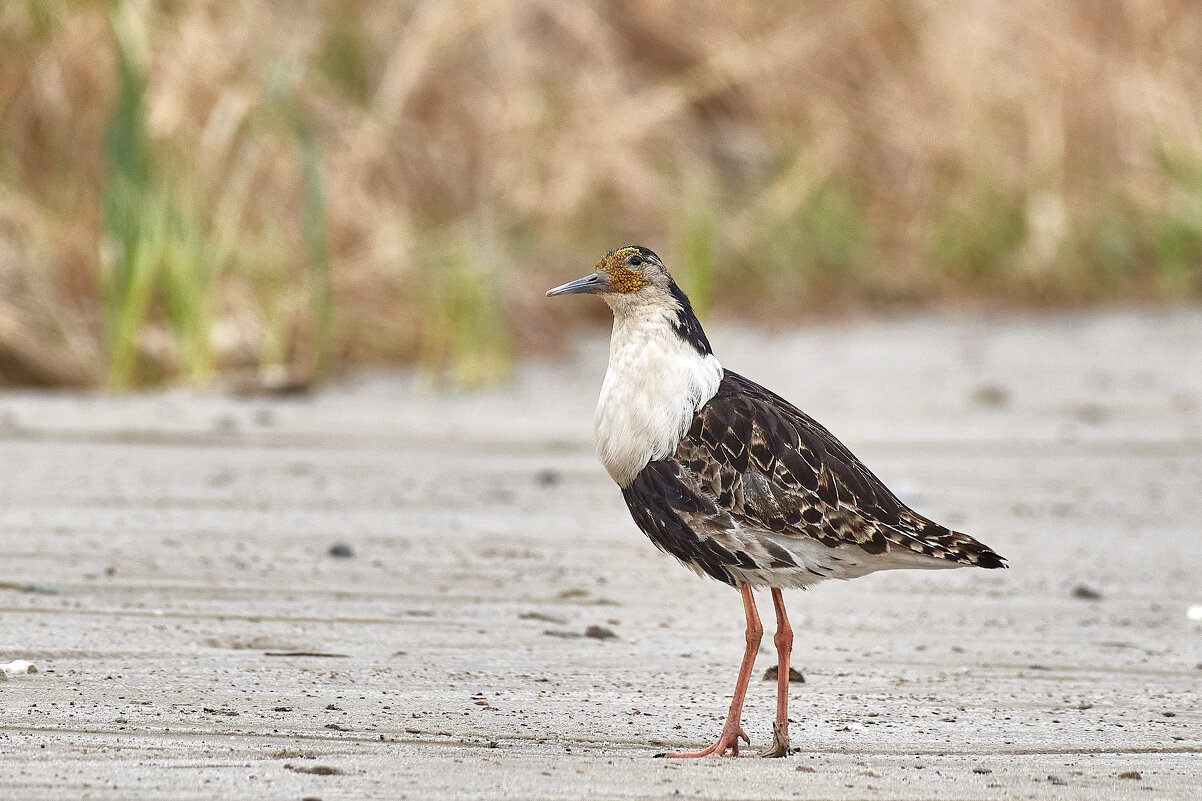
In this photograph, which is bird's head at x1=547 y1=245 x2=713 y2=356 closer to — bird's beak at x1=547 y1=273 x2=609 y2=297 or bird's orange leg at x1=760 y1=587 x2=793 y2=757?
bird's beak at x1=547 y1=273 x2=609 y2=297

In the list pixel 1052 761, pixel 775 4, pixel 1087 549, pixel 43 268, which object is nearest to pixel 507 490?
pixel 1087 549

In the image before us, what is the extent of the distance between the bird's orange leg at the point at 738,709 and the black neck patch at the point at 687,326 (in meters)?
0.58

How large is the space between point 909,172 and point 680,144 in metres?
2.18

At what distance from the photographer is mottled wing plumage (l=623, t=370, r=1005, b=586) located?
374 centimetres

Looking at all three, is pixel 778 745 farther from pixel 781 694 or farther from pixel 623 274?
pixel 623 274

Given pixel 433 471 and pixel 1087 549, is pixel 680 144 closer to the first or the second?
pixel 433 471

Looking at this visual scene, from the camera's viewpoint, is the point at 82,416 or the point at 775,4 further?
the point at 775,4

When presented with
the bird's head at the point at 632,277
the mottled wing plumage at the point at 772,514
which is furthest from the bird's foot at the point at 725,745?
the bird's head at the point at 632,277

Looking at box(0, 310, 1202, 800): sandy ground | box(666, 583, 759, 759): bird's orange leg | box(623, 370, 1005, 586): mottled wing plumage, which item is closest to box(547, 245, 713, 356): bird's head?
box(623, 370, 1005, 586): mottled wing plumage

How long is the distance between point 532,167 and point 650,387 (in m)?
9.44

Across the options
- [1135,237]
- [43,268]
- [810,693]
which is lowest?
[810,693]

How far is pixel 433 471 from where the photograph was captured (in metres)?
6.95

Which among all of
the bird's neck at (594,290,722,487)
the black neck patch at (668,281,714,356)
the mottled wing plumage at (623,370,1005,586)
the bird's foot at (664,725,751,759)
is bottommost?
the bird's foot at (664,725,751,759)

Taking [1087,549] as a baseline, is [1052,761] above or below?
below
